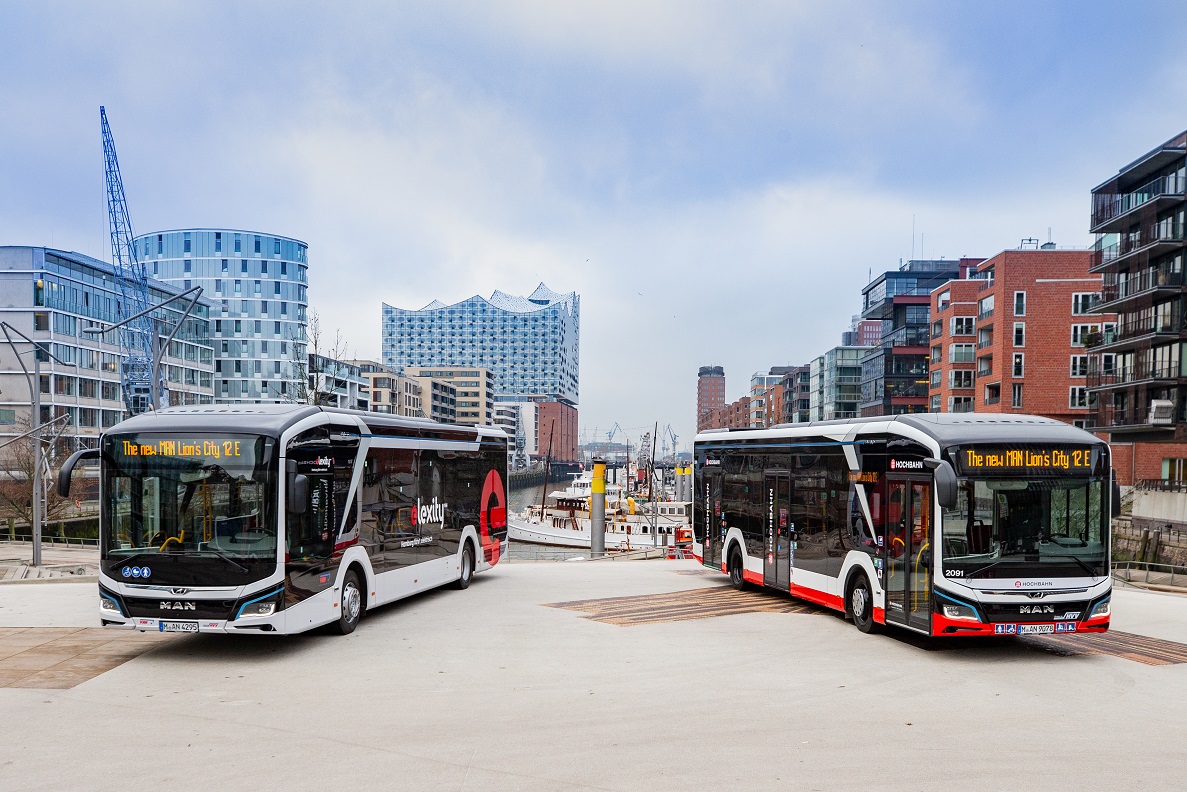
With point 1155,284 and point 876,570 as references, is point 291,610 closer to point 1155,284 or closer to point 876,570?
point 876,570

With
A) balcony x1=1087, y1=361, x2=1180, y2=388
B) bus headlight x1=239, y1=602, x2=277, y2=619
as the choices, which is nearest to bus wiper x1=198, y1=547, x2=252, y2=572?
bus headlight x1=239, y1=602, x2=277, y2=619

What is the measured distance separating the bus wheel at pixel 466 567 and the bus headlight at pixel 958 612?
10.1 metres

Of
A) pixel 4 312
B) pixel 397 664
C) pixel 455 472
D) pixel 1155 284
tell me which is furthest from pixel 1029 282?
pixel 4 312

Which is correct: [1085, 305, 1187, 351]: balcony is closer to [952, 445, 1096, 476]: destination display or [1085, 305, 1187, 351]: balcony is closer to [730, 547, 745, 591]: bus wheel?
[730, 547, 745, 591]: bus wheel

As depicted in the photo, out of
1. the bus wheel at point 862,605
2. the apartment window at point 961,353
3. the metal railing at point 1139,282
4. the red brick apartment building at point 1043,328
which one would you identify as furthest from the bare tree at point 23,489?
the apartment window at point 961,353

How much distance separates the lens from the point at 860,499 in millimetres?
14359

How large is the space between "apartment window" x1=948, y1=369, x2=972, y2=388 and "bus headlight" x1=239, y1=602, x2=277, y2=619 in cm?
7851

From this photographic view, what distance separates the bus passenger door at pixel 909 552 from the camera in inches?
491

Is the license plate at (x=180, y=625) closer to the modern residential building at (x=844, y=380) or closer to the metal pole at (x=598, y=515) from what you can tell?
the metal pole at (x=598, y=515)

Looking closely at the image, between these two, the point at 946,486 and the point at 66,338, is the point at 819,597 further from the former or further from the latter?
the point at 66,338

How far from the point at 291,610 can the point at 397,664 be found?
61.0 inches

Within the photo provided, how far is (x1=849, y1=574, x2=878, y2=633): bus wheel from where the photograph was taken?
14.1m

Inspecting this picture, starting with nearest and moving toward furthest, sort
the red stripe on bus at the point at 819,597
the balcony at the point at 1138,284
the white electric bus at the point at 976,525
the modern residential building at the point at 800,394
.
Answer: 1. the white electric bus at the point at 976,525
2. the red stripe on bus at the point at 819,597
3. the balcony at the point at 1138,284
4. the modern residential building at the point at 800,394

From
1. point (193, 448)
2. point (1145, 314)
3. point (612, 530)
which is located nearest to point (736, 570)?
point (193, 448)
